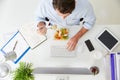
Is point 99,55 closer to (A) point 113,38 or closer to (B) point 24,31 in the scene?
(A) point 113,38

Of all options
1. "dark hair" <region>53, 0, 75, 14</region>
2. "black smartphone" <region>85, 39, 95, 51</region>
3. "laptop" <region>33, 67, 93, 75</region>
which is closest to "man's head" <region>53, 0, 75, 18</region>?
"dark hair" <region>53, 0, 75, 14</region>

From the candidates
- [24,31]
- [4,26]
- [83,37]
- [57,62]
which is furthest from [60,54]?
[4,26]

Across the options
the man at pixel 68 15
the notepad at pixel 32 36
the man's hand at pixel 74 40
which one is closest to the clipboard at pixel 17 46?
the notepad at pixel 32 36

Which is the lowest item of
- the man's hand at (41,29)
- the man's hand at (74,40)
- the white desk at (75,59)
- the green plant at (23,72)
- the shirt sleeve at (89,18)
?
the green plant at (23,72)

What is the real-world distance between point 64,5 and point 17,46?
A: 403mm

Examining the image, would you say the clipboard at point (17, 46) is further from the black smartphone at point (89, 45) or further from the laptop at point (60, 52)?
the black smartphone at point (89, 45)

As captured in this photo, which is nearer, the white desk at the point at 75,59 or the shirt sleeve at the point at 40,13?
the white desk at the point at 75,59

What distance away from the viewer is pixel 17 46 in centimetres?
155

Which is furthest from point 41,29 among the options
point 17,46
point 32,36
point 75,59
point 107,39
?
point 107,39

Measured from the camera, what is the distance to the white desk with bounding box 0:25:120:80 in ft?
4.87

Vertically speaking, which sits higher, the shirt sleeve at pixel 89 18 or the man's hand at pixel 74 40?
the shirt sleeve at pixel 89 18

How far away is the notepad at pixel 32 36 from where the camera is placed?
154 centimetres

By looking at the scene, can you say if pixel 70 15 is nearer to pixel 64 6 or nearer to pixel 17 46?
pixel 64 6

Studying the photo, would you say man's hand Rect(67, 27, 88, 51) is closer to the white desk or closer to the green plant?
the white desk
